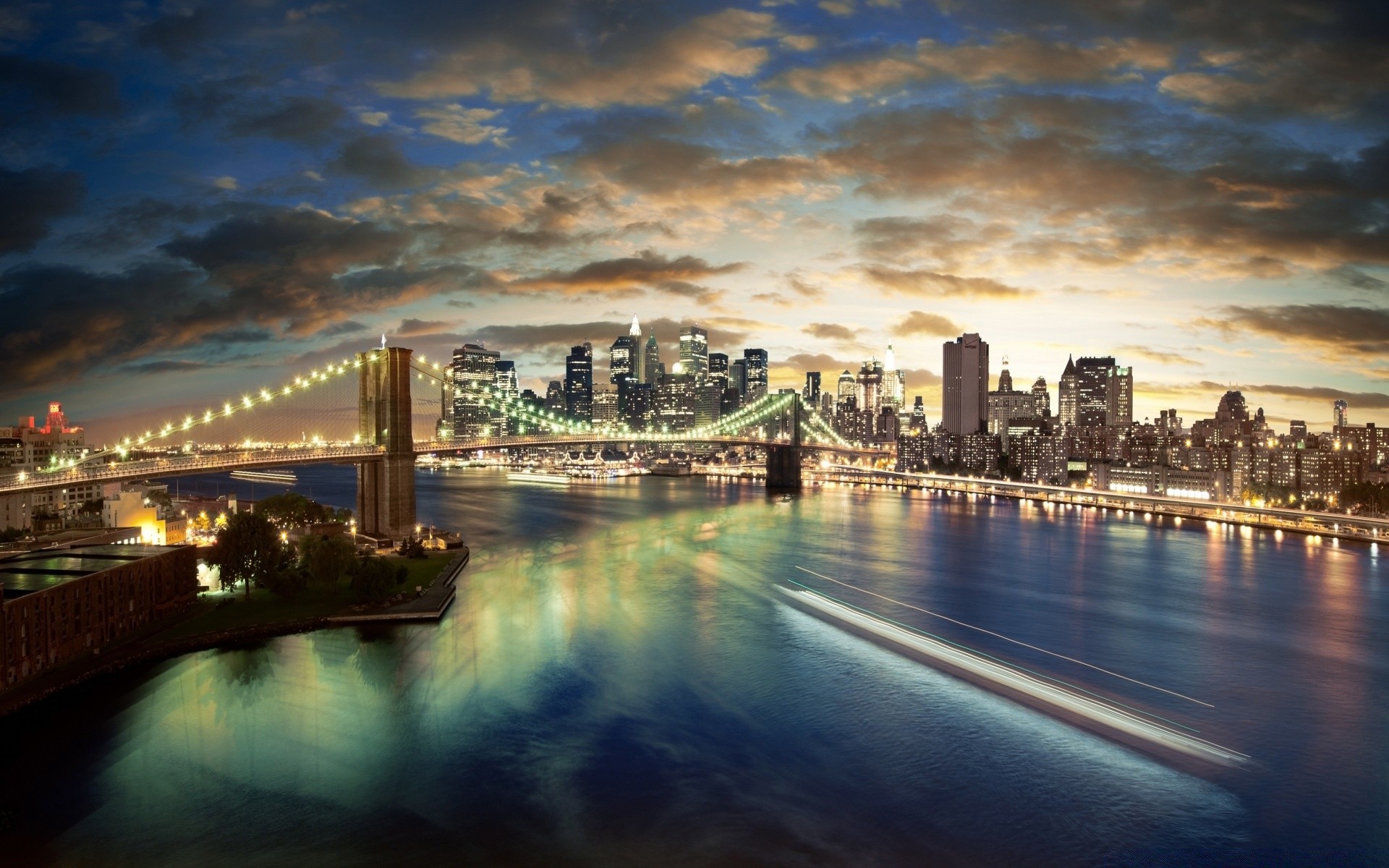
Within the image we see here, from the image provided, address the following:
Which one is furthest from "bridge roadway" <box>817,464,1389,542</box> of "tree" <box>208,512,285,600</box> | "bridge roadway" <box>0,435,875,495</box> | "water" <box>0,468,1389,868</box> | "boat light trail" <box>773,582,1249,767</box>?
"tree" <box>208,512,285,600</box>

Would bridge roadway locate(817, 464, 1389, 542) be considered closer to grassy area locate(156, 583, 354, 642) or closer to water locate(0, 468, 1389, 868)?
water locate(0, 468, 1389, 868)

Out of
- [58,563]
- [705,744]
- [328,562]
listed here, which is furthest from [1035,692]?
[58,563]

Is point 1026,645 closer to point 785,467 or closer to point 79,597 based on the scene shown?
point 79,597

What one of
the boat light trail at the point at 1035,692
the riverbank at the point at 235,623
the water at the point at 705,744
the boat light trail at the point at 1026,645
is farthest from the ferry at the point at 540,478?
the boat light trail at the point at 1035,692

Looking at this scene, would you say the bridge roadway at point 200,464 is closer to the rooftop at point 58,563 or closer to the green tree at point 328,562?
the rooftop at point 58,563

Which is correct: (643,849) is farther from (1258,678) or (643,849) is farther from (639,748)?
(1258,678)
